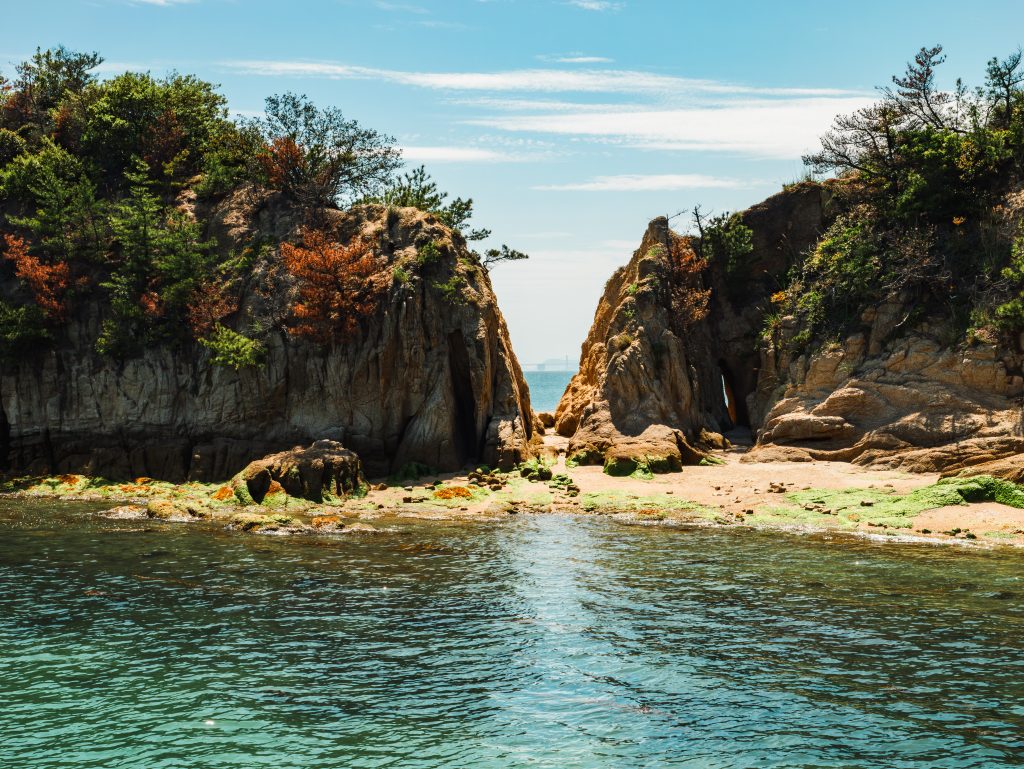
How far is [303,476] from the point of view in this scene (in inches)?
1314

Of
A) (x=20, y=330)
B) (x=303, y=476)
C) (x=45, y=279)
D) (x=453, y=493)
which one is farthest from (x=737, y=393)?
(x=20, y=330)

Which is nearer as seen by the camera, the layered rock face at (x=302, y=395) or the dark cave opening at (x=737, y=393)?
the layered rock face at (x=302, y=395)

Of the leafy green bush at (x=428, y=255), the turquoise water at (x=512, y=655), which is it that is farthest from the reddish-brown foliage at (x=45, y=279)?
the turquoise water at (x=512, y=655)

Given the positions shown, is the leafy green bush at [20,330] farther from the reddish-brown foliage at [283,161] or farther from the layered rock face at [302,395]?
the reddish-brown foliage at [283,161]

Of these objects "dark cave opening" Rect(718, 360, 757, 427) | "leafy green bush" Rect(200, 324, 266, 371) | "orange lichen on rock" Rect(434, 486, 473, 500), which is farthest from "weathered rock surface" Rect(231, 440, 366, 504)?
"dark cave opening" Rect(718, 360, 757, 427)

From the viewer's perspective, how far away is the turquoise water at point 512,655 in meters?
12.5

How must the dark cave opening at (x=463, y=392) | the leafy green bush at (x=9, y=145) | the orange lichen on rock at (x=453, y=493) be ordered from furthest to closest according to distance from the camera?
the leafy green bush at (x=9, y=145), the dark cave opening at (x=463, y=392), the orange lichen on rock at (x=453, y=493)

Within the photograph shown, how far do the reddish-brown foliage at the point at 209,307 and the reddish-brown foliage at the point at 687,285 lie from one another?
2095 cm

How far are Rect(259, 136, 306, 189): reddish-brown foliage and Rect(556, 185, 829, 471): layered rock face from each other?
1710cm

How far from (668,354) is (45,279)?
29.1m

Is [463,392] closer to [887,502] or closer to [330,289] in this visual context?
[330,289]

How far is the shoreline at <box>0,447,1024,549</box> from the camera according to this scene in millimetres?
27812

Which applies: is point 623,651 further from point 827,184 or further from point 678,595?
point 827,184

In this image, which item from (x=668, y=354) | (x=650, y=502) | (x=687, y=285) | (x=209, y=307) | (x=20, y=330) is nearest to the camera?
(x=650, y=502)
